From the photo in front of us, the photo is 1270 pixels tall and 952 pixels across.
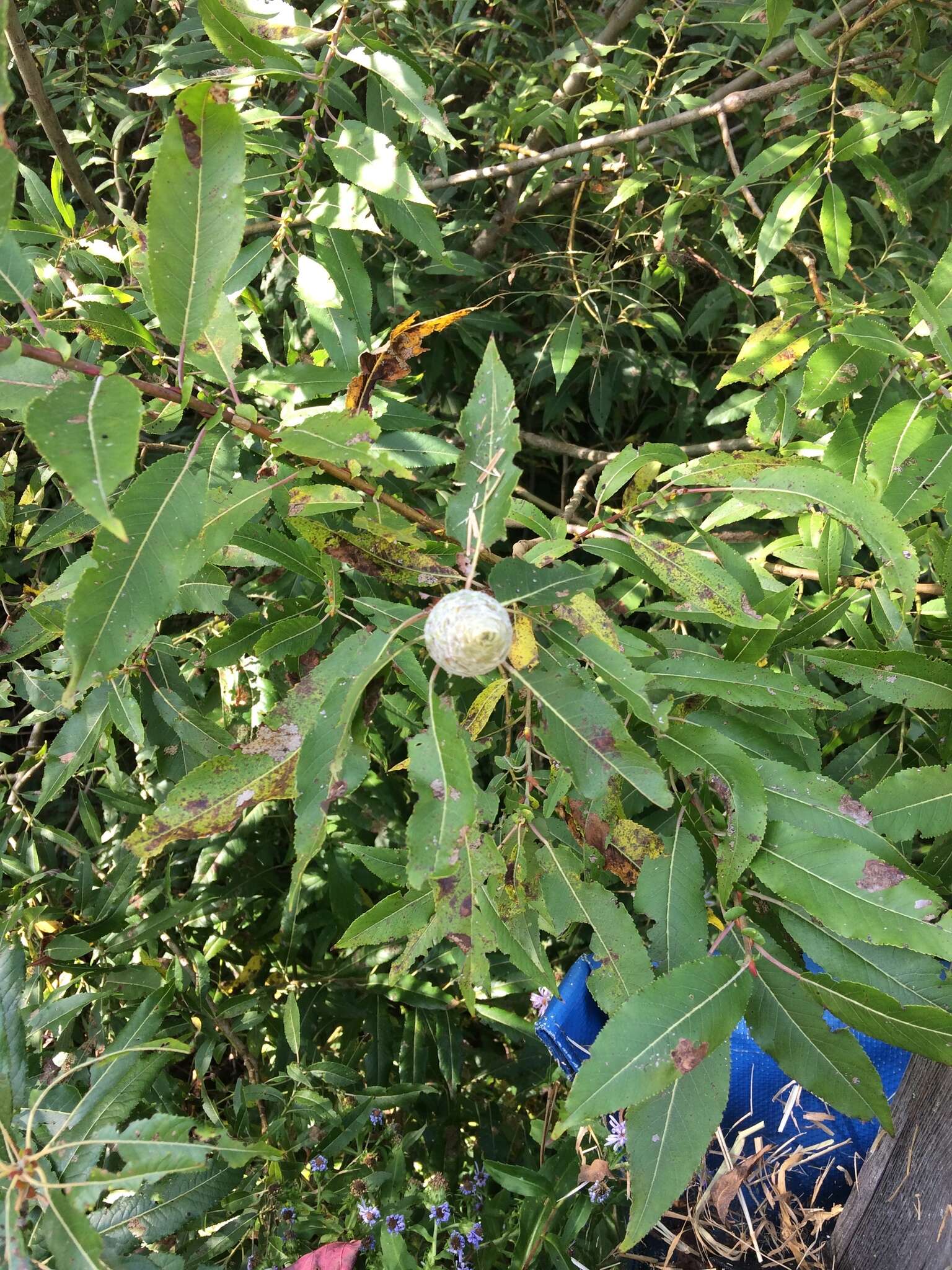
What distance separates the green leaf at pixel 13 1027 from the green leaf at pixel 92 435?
1043 mm

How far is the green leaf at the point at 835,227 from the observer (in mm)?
1792

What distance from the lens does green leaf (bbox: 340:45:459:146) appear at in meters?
1.37

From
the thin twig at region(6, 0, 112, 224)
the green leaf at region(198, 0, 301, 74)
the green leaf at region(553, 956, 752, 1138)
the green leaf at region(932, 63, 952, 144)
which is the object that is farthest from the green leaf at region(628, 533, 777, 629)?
the thin twig at region(6, 0, 112, 224)

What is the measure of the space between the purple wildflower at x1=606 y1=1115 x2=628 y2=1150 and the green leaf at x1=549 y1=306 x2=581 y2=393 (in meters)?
1.60

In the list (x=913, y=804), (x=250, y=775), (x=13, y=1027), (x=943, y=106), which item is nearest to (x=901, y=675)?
(x=913, y=804)

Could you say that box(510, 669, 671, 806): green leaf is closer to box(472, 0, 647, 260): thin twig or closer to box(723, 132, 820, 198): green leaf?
box(723, 132, 820, 198): green leaf

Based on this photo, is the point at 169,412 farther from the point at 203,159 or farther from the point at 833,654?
the point at 833,654

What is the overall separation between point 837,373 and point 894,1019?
1.00m

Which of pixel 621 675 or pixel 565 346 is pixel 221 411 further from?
pixel 565 346

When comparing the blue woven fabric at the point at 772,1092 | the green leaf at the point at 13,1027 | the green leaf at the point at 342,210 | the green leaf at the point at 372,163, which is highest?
the green leaf at the point at 372,163

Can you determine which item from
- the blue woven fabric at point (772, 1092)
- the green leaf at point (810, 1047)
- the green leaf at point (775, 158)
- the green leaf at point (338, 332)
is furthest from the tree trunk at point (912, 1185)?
the green leaf at point (775, 158)

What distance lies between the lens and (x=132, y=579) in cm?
83

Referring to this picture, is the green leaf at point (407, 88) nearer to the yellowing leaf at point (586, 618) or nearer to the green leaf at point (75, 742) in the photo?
the yellowing leaf at point (586, 618)

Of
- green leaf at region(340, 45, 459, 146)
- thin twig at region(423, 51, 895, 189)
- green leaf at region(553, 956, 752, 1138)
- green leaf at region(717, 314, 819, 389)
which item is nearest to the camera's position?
green leaf at region(553, 956, 752, 1138)
